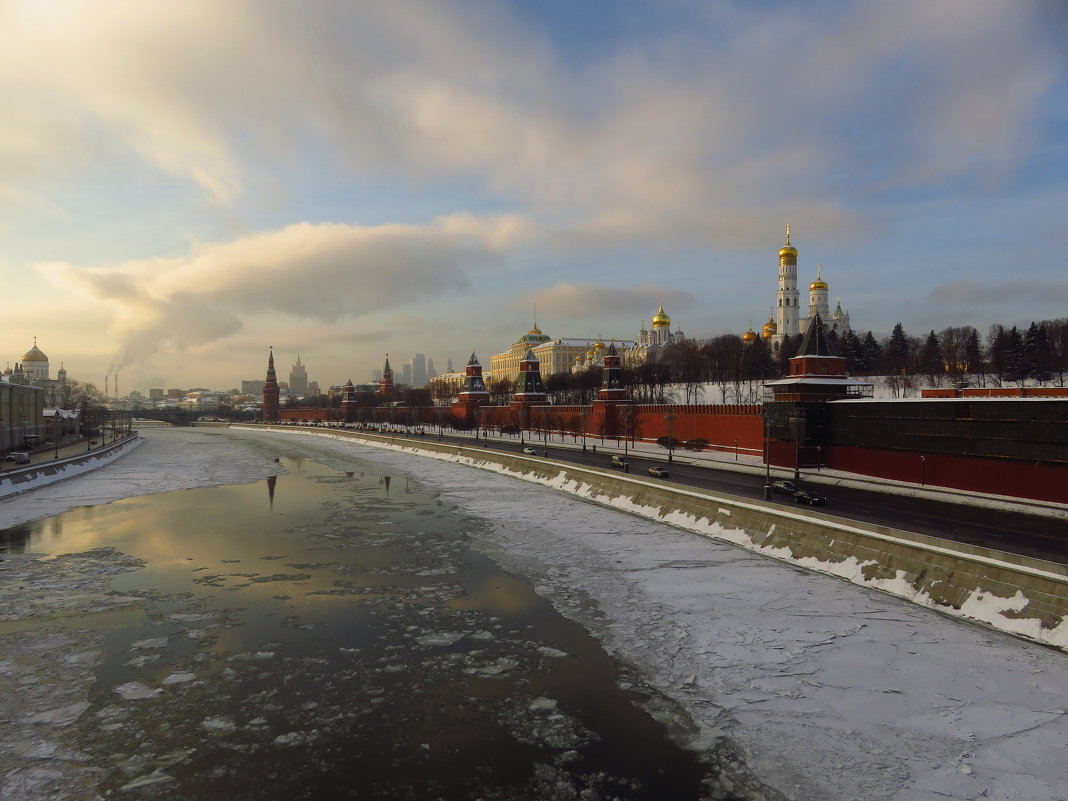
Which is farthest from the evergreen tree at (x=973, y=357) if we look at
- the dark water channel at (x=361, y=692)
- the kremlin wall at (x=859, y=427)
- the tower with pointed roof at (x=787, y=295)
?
the dark water channel at (x=361, y=692)

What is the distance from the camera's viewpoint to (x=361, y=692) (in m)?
11.1

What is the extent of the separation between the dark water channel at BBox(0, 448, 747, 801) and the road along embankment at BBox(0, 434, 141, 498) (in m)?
23.2

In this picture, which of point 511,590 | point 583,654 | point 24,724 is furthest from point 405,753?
point 511,590

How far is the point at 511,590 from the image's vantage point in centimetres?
1772

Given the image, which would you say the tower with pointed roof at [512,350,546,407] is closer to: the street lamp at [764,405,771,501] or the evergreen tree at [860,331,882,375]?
the street lamp at [764,405,771,501]

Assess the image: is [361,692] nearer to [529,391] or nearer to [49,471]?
[49,471]

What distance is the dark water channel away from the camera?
28.2ft

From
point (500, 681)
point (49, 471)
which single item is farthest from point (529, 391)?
point (500, 681)

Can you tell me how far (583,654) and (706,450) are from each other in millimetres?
35854

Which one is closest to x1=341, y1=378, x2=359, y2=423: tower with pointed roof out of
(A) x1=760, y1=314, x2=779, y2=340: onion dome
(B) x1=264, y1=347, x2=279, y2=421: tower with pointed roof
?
(B) x1=264, y1=347, x2=279, y2=421: tower with pointed roof

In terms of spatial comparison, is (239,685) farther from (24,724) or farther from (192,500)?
(192,500)

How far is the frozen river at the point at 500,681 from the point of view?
8.70 metres

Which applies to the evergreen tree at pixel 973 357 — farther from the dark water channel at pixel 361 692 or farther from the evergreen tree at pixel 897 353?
the dark water channel at pixel 361 692

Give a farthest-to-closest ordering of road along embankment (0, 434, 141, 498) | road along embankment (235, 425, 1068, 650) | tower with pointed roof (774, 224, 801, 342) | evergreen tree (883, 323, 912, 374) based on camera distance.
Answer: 1. tower with pointed roof (774, 224, 801, 342)
2. evergreen tree (883, 323, 912, 374)
3. road along embankment (0, 434, 141, 498)
4. road along embankment (235, 425, 1068, 650)
